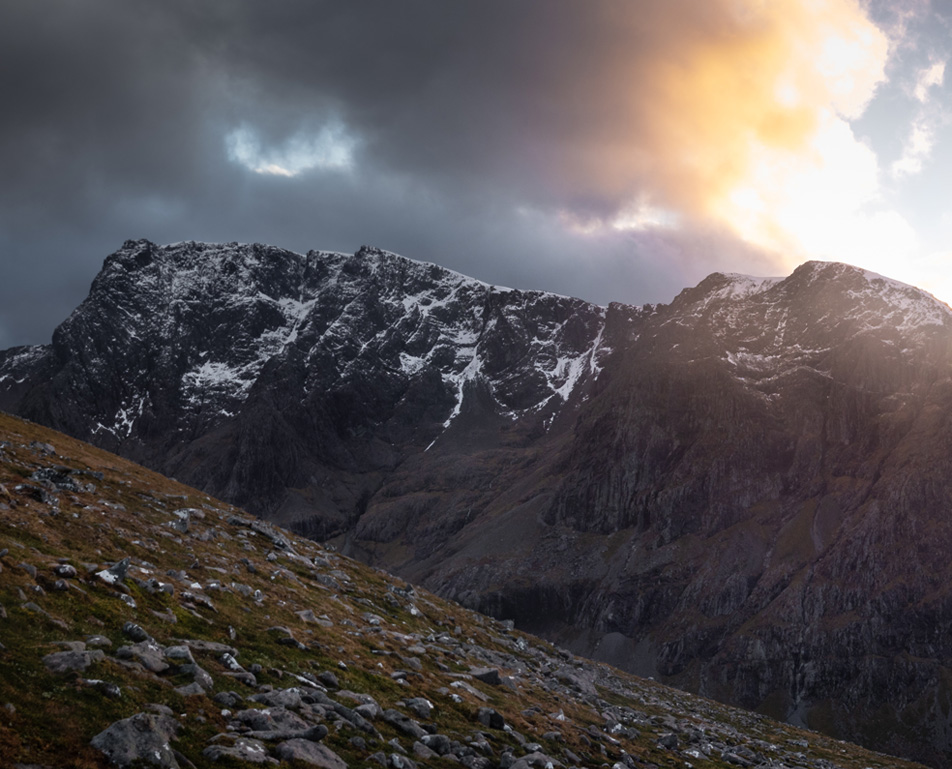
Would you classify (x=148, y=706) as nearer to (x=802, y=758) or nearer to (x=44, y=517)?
(x=44, y=517)

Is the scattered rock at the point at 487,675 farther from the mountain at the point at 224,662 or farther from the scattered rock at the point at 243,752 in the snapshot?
the scattered rock at the point at 243,752

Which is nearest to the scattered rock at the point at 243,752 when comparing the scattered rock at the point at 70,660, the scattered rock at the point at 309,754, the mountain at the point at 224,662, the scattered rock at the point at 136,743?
the mountain at the point at 224,662

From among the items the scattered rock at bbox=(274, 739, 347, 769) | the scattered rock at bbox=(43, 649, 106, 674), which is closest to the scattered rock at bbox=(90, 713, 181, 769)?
the scattered rock at bbox=(43, 649, 106, 674)

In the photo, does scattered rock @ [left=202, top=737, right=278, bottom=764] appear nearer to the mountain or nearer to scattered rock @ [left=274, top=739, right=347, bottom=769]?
the mountain

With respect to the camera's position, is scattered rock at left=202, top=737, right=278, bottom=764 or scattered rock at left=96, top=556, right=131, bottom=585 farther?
scattered rock at left=96, top=556, right=131, bottom=585

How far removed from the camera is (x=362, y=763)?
89.6ft

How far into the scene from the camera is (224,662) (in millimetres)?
30547

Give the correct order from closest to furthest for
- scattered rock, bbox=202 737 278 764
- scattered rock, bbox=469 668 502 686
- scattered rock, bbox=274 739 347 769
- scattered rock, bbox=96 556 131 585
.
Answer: scattered rock, bbox=202 737 278 764 < scattered rock, bbox=274 739 347 769 < scattered rock, bbox=96 556 131 585 < scattered rock, bbox=469 668 502 686

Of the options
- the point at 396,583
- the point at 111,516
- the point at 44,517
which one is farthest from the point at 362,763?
the point at 396,583

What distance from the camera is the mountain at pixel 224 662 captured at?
23.1 metres

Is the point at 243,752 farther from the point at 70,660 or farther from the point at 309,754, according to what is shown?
the point at 70,660

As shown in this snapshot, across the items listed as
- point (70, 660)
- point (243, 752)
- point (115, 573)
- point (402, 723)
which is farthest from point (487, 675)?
point (70, 660)

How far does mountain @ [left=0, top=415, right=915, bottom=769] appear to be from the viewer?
23.1m

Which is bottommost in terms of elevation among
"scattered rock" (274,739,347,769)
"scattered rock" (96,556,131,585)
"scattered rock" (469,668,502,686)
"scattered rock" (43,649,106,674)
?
"scattered rock" (469,668,502,686)
